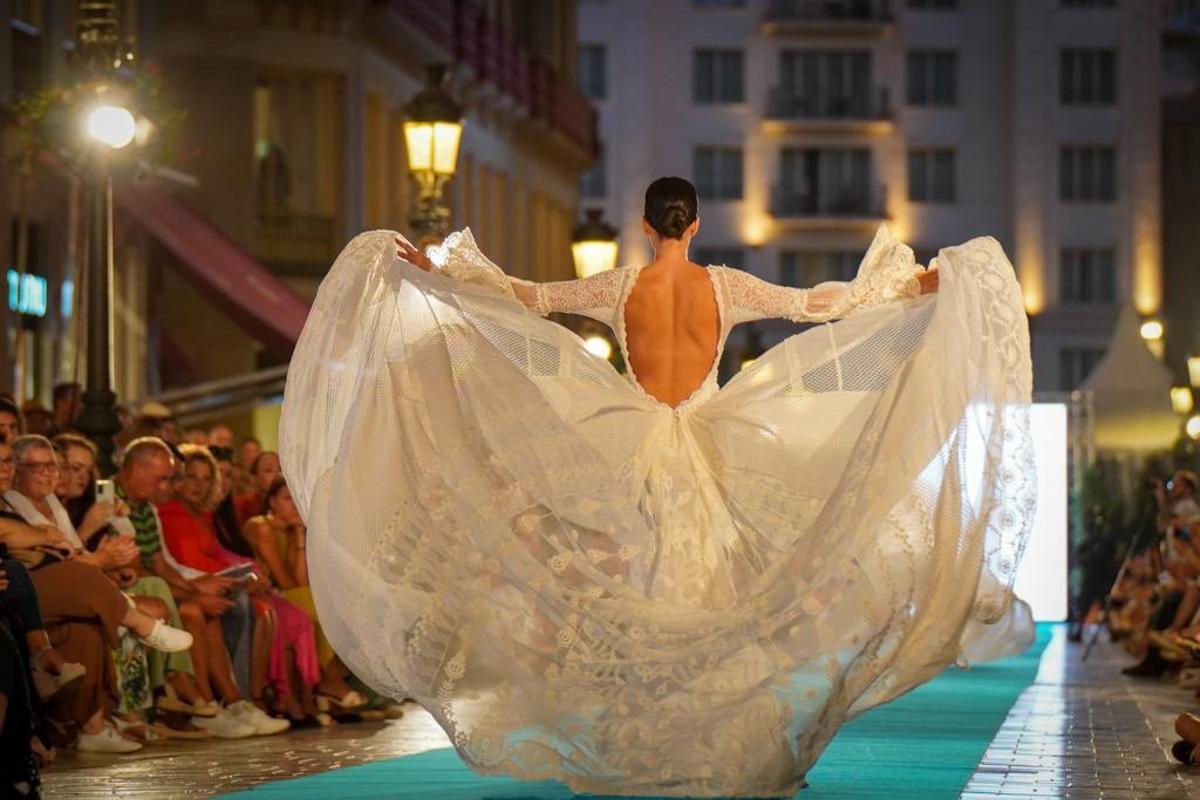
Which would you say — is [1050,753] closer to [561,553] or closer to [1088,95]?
[561,553]

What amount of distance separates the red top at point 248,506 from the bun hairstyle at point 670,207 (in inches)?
257

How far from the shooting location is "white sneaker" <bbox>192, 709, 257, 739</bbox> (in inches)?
574

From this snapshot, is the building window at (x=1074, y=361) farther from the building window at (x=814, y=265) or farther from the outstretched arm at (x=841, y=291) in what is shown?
the outstretched arm at (x=841, y=291)

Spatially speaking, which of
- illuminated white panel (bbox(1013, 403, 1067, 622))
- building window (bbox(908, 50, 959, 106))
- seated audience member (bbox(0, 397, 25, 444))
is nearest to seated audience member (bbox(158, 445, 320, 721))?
seated audience member (bbox(0, 397, 25, 444))

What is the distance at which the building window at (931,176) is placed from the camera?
7525cm

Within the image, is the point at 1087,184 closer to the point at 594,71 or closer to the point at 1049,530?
the point at 594,71

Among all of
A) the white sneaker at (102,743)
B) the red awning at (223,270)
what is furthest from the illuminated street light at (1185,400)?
the white sneaker at (102,743)

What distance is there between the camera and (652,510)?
10.9m

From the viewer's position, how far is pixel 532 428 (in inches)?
440

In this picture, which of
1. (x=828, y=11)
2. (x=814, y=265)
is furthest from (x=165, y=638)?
(x=828, y=11)

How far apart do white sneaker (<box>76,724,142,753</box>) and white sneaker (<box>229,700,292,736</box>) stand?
142cm

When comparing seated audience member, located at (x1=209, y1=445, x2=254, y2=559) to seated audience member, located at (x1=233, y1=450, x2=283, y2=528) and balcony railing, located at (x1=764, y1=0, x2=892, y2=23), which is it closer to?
seated audience member, located at (x1=233, y1=450, x2=283, y2=528)

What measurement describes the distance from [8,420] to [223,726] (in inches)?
83.1

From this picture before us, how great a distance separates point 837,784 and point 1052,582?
1650 cm
